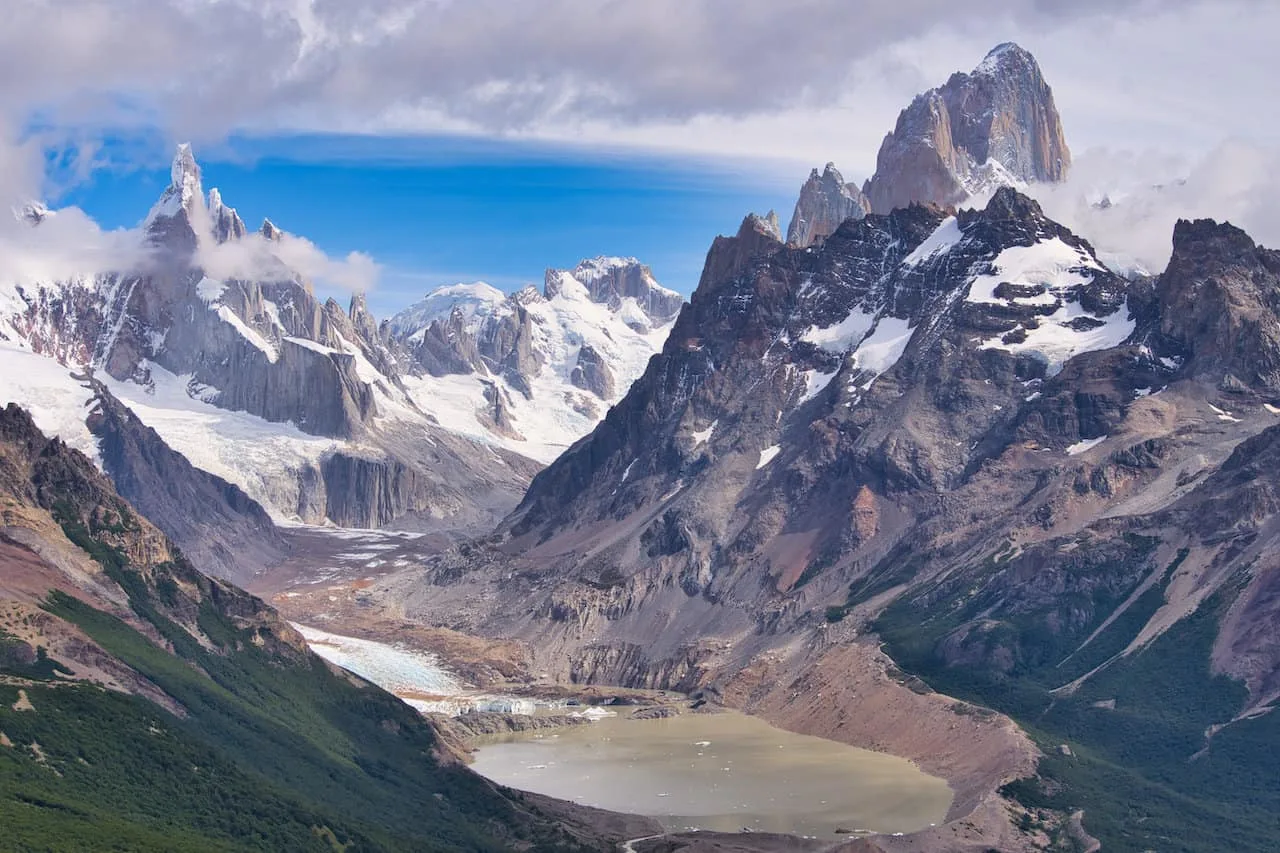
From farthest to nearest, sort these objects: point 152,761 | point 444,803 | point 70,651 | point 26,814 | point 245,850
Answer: point 444,803 < point 70,651 < point 152,761 < point 245,850 < point 26,814

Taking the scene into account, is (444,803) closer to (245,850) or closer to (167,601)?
(167,601)

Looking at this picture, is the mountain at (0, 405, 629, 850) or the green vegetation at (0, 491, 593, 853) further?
the mountain at (0, 405, 629, 850)

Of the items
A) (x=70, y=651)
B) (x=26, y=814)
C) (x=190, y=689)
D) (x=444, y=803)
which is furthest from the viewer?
(x=444, y=803)

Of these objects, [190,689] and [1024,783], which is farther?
[1024,783]

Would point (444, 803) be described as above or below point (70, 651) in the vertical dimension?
below

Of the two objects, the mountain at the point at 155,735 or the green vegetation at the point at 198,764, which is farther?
the mountain at the point at 155,735

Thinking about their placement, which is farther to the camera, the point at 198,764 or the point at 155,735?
the point at 155,735

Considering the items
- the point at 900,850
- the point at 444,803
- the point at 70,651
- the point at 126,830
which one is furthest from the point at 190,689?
the point at 900,850

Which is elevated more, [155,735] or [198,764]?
[155,735]
